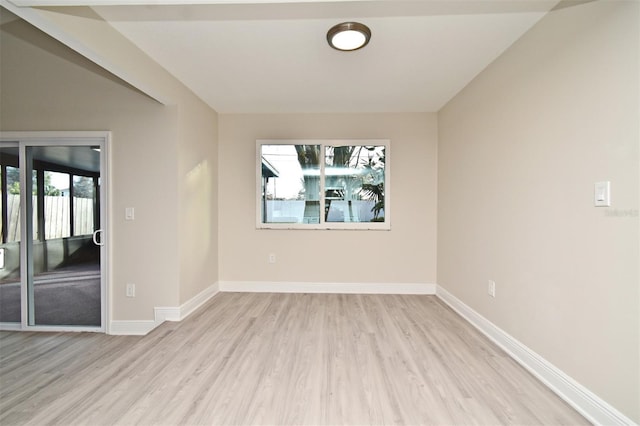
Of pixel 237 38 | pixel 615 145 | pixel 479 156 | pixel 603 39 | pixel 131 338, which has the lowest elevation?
pixel 131 338

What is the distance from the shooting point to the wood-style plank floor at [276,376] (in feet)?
5.14

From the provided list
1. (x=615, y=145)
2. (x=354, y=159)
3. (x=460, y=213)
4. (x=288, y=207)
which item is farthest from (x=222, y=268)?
(x=615, y=145)

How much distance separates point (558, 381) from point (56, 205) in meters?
4.68

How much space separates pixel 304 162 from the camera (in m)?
3.94

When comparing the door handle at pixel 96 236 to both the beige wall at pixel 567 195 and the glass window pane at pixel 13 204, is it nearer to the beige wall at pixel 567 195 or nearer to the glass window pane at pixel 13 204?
the glass window pane at pixel 13 204

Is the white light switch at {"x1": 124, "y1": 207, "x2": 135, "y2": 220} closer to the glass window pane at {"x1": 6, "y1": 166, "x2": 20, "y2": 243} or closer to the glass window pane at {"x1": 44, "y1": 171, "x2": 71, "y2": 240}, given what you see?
the glass window pane at {"x1": 44, "y1": 171, "x2": 71, "y2": 240}

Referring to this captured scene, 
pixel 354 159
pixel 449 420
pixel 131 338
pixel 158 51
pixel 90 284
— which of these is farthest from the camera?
pixel 354 159

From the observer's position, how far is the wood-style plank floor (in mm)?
1567

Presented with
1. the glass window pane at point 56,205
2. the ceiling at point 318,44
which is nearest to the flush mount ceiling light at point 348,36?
the ceiling at point 318,44

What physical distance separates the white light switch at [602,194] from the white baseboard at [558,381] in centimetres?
107

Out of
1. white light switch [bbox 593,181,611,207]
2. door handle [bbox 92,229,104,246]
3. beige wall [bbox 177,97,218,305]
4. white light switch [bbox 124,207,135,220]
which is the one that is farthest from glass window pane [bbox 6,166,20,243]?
white light switch [bbox 593,181,611,207]

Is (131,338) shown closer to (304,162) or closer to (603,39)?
(304,162)

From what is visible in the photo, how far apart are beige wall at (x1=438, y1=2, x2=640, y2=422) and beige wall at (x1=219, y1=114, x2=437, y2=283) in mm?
1093

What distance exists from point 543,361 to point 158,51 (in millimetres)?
3867
